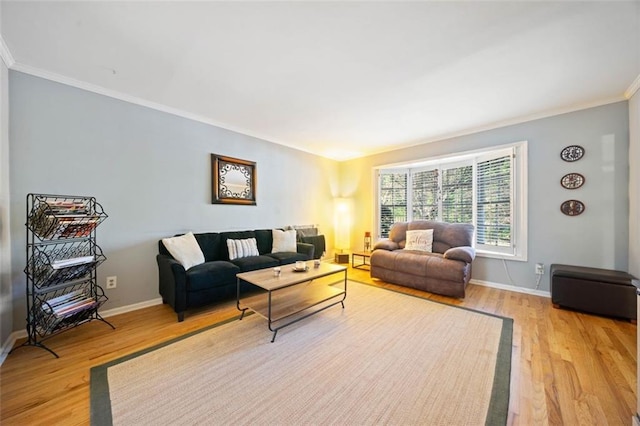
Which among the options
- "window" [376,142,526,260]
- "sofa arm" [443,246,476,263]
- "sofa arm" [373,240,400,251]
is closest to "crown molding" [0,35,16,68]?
"sofa arm" [373,240,400,251]

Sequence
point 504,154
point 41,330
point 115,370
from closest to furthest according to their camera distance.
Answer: point 115,370 < point 41,330 < point 504,154

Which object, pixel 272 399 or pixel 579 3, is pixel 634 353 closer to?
pixel 579 3

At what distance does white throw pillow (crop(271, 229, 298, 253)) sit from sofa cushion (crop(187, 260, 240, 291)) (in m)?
1.02

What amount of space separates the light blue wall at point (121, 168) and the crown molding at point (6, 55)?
11cm

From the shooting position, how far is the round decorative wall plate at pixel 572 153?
9.81 feet

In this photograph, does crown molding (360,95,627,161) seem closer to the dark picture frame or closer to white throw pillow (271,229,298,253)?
white throw pillow (271,229,298,253)

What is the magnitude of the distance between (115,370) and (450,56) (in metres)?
3.58

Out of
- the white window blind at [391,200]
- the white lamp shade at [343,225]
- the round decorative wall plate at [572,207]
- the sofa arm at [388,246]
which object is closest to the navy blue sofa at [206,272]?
the sofa arm at [388,246]

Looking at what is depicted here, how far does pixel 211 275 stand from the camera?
2.62 meters

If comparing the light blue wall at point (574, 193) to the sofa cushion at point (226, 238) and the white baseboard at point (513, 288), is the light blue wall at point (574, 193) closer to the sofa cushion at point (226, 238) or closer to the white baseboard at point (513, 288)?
the white baseboard at point (513, 288)

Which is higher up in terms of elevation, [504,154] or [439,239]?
[504,154]

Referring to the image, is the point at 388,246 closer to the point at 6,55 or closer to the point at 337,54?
the point at 337,54

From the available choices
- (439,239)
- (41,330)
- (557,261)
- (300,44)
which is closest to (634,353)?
(557,261)

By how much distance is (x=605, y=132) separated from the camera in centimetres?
286
